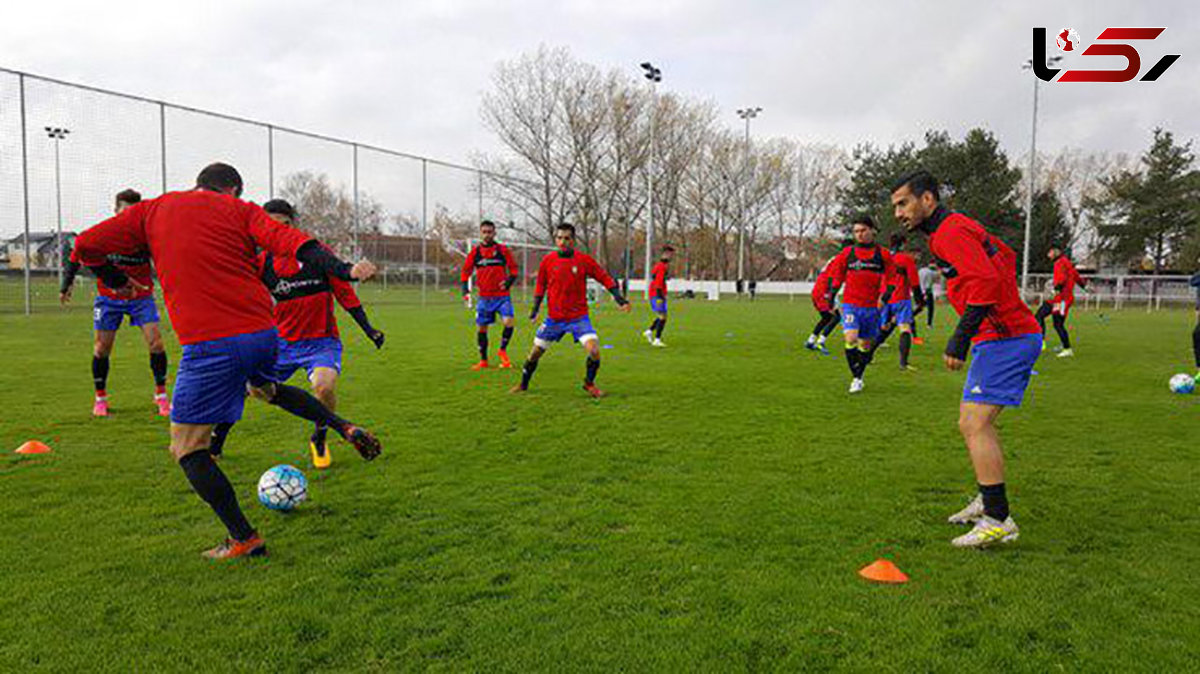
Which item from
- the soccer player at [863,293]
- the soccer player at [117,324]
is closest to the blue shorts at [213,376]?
the soccer player at [117,324]

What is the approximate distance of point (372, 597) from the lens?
3477 mm

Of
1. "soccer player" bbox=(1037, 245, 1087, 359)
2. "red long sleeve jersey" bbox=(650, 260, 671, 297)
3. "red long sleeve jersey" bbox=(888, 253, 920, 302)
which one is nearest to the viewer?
"red long sleeve jersey" bbox=(888, 253, 920, 302)

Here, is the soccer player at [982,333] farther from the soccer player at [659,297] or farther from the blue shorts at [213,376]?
the soccer player at [659,297]

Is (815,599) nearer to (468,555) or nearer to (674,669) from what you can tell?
(674,669)

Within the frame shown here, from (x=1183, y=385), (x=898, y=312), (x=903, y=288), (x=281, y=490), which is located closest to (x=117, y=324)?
(x=281, y=490)

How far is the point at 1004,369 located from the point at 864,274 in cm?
633

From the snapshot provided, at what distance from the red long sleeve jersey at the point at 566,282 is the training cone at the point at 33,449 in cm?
520

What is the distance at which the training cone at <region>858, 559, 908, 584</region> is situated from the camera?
3.70 m

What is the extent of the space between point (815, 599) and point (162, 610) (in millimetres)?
3082

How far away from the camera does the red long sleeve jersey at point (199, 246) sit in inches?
147

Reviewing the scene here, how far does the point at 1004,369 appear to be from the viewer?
4379 millimetres

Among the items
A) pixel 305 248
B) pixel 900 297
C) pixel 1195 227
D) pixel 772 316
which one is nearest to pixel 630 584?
pixel 305 248

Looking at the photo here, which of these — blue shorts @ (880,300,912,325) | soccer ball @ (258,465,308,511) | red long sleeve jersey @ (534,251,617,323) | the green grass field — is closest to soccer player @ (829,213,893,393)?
the green grass field

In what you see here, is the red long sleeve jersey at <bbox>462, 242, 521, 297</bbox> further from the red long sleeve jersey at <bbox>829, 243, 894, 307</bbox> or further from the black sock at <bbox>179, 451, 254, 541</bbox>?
the black sock at <bbox>179, 451, 254, 541</bbox>
